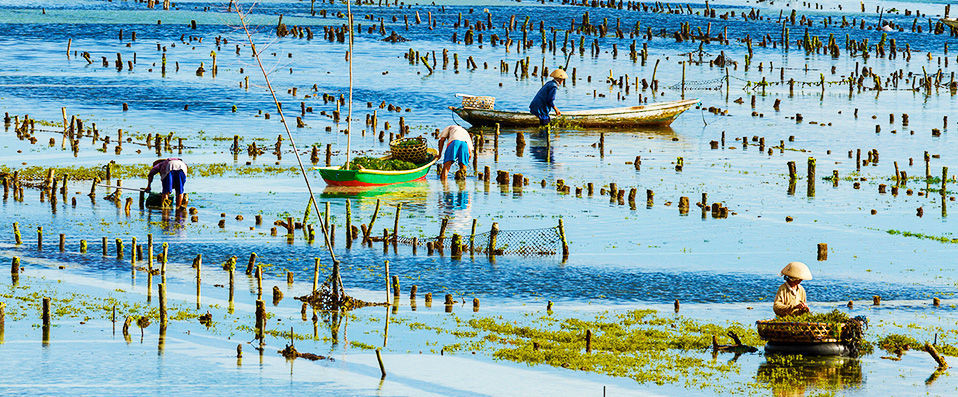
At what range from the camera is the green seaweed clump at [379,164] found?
36.3m

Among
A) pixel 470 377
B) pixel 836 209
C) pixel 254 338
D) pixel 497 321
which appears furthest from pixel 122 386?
pixel 836 209

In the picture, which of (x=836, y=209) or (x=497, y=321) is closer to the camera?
(x=497, y=321)

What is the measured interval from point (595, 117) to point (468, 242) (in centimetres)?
2468

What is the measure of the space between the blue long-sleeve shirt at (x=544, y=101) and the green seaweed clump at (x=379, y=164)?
36.0ft

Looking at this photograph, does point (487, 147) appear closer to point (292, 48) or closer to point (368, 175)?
point (368, 175)

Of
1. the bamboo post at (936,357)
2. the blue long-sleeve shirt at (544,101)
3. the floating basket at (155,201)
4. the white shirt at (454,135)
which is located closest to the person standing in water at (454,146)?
the white shirt at (454,135)

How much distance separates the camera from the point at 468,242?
28328 millimetres

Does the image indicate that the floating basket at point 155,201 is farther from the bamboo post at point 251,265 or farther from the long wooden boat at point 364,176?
the bamboo post at point 251,265

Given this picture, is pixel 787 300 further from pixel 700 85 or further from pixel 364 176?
pixel 700 85

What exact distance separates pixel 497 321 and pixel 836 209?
1598 centimetres

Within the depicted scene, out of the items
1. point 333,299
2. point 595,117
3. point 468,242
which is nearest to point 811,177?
point 468,242

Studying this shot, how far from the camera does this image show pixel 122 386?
18.1 meters

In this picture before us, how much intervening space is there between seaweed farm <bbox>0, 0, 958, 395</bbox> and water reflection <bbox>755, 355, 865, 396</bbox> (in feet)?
0.19

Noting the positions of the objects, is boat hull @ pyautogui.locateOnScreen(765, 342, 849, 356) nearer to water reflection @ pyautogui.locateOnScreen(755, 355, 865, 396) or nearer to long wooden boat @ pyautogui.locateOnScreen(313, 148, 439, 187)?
water reflection @ pyautogui.locateOnScreen(755, 355, 865, 396)
